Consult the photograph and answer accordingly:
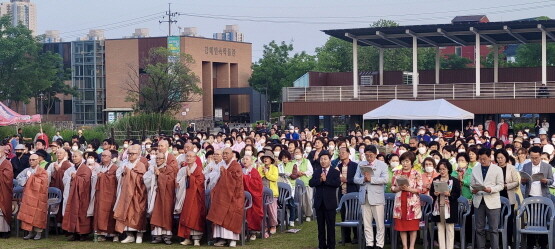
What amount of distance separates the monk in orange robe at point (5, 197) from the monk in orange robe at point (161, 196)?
2.80 meters

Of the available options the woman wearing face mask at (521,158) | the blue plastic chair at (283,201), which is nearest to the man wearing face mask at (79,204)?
the blue plastic chair at (283,201)

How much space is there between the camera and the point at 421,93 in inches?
1585

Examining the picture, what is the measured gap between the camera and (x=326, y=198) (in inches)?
539

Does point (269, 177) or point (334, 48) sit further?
point (334, 48)

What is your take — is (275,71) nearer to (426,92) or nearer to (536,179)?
(426,92)

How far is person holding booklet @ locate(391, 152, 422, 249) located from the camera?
1298cm

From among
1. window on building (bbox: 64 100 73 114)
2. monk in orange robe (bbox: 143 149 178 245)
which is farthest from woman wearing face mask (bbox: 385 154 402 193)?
window on building (bbox: 64 100 73 114)

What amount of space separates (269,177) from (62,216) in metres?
3.70

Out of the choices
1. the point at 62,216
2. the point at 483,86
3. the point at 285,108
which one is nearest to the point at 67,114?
the point at 285,108

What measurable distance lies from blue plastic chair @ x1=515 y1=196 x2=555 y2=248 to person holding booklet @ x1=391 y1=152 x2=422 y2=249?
1391 millimetres

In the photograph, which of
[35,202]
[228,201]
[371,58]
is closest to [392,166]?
A: [228,201]

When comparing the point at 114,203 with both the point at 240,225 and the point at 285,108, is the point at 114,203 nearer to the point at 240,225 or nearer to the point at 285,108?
the point at 240,225

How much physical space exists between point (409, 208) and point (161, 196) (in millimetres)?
4176

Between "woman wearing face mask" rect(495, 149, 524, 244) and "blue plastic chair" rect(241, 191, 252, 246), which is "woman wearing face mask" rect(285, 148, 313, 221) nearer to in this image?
"blue plastic chair" rect(241, 191, 252, 246)
